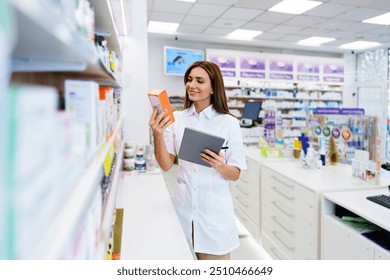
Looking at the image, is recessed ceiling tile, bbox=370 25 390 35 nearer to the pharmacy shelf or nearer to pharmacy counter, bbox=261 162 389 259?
pharmacy counter, bbox=261 162 389 259

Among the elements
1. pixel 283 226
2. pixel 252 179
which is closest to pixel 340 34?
pixel 252 179

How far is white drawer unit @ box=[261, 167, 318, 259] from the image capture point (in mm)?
2410

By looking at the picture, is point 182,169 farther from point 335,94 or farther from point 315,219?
point 335,94

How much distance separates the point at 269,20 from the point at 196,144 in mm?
6059

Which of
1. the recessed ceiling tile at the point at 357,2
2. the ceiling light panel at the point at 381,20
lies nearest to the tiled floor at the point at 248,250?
the recessed ceiling tile at the point at 357,2

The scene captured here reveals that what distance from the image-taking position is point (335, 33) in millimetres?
7887

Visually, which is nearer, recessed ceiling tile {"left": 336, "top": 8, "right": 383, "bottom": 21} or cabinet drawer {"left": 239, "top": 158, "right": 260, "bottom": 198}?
cabinet drawer {"left": 239, "top": 158, "right": 260, "bottom": 198}

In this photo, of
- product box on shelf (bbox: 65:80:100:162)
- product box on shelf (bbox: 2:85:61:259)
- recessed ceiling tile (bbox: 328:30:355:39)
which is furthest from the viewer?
recessed ceiling tile (bbox: 328:30:355:39)

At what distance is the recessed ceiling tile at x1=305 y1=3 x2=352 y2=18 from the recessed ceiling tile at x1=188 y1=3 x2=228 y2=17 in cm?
183

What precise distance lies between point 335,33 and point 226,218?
7.81 meters

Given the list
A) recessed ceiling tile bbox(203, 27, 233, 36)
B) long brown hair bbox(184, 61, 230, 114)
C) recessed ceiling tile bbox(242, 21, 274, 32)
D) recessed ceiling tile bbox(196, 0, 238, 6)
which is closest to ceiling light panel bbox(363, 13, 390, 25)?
recessed ceiling tile bbox(242, 21, 274, 32)

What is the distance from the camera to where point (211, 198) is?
176cm

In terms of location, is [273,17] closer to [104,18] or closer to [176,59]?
[176,59]
